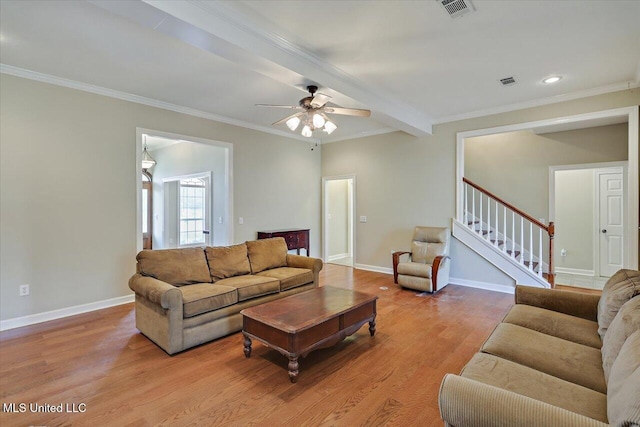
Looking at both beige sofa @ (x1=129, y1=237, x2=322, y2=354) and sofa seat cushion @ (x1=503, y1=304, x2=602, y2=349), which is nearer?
sofa seat cushion @ (x1=503, y1=304, x2=602, y2=349)

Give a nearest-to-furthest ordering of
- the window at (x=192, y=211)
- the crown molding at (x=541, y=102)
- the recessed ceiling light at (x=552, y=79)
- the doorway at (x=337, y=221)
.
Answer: the recessed ceiling light at (x=552, y=79)
the crown molding at (x=541, y=102)
the doorway at (x=337, y=221)
the window at (x=192, y=211)

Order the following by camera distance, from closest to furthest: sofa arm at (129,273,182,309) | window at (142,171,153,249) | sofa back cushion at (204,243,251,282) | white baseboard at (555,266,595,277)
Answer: sofa arm at (129,273,182,309) < sofa back cushion at (204,243,251,282) < white baseboard at (555,266,595,277) < window at (142,171,153,249)

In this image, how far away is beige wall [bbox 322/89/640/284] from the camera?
4.96 meters

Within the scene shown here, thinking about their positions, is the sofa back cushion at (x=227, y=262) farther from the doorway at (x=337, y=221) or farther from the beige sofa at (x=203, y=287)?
the doorway at (x=337, y=221)

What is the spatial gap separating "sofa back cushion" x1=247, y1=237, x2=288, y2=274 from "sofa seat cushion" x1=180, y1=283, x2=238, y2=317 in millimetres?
810

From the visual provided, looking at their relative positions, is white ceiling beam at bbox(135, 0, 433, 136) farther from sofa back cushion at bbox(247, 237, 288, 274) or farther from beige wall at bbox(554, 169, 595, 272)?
beige wall at bbox(554, 169, 595, 272)

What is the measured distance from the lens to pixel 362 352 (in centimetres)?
281

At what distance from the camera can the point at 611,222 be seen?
5434 millimetres

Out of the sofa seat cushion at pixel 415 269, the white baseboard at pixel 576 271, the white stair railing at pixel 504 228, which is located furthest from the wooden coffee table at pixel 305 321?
the white baseboard at pixel 576 271

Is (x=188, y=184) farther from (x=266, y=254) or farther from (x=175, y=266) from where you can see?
(x=175, y=266)

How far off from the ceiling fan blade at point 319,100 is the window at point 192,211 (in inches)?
205

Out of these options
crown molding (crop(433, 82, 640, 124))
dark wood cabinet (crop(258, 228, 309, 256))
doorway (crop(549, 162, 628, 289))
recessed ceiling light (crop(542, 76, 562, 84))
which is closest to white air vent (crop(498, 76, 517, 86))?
recessed ceiling light (crop(542, 76, 562, 84))

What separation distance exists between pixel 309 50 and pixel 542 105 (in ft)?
11.9

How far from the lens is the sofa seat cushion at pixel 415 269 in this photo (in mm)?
4676
